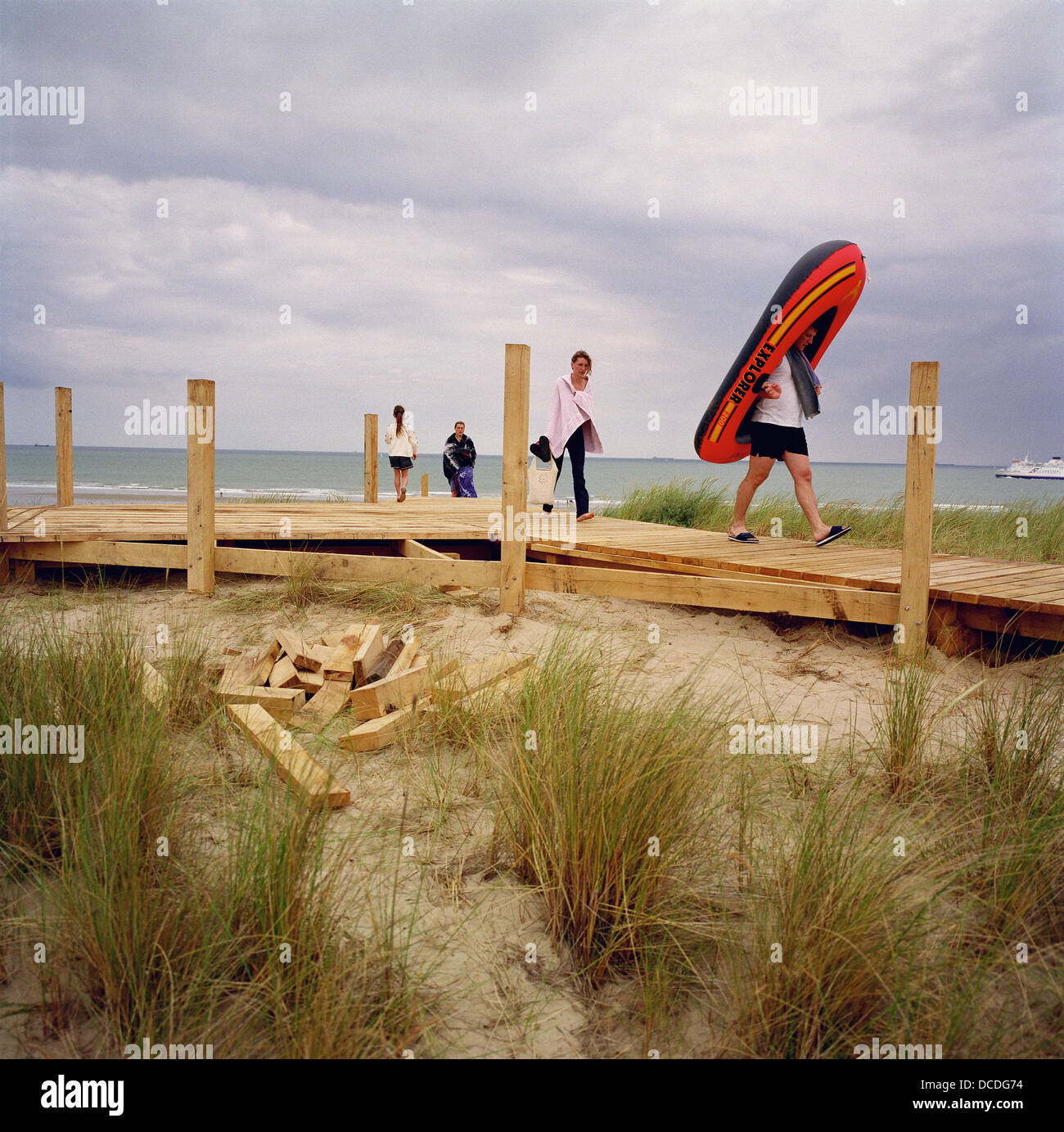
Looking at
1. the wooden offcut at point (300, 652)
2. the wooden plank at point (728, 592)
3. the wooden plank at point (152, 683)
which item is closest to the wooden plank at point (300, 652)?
the wooden offcut at point (300, 652)

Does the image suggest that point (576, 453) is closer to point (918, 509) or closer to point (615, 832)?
point (918, 509)

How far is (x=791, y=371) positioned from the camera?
6.89 meters

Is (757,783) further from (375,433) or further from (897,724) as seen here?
(375,433)

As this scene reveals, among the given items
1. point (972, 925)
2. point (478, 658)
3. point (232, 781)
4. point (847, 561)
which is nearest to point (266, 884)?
→ point (232, 781)

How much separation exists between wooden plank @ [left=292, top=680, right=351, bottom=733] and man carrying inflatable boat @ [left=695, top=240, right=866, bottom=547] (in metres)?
4.15

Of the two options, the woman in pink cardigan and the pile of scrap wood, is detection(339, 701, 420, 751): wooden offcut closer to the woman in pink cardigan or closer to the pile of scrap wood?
the pile of scrap wood

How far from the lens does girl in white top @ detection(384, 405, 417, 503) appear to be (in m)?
13.4

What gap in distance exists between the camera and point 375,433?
12.6 metres

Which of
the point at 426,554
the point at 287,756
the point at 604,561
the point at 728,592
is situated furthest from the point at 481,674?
the point at 604,561

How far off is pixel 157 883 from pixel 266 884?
52cm

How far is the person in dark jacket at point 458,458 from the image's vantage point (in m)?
15.1

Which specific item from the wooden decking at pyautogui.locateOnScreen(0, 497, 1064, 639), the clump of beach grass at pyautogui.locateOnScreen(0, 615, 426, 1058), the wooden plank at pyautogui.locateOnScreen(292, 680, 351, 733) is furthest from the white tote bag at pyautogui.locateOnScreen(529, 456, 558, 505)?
the clump of beach grass at pyautogui.locateOnScreen(0, 615, 426, 1058)

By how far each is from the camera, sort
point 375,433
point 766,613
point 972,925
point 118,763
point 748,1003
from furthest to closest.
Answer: point 375,433 → point 766,613 → point 118,763 → point 972,925 → point 748,1003

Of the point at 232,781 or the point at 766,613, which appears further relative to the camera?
the point at 766,613
